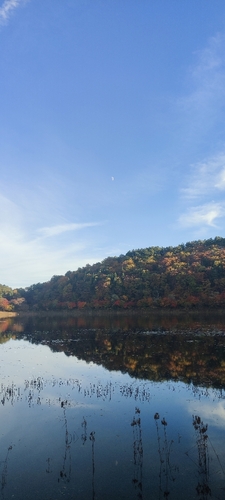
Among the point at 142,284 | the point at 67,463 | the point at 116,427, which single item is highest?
the point at 142,284

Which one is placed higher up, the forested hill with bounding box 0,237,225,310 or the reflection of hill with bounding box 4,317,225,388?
the forested hill with bounding box 0,237,225,310

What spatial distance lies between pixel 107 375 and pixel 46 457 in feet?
35.0

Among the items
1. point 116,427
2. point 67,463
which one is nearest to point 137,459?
point 67,463

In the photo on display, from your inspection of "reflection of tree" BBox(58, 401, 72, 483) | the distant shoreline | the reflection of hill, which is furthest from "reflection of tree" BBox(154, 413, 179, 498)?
the distant shoreline

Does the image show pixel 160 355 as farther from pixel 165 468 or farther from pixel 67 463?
pixel 67 463

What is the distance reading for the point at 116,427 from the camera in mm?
11695

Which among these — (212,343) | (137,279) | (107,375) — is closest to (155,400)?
(107,375)

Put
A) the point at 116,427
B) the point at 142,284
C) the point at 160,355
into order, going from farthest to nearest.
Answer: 1. the point at 142,284
2. the point at 160,355
3. the point at 116,427

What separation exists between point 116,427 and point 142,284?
241ft

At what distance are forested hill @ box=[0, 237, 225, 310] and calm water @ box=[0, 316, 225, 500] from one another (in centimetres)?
5201

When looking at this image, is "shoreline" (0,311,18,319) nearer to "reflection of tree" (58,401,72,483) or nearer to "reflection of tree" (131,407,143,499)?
"reflection of tree" (58,401,72,483)

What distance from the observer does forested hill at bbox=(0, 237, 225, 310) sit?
75.6m

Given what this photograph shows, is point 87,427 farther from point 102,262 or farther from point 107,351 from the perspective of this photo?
point 102,262

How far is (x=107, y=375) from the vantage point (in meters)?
20.0
